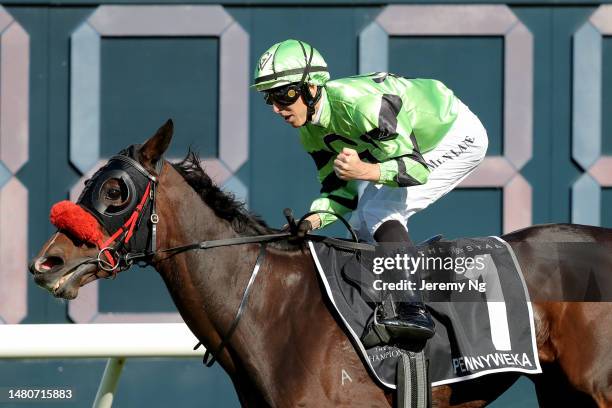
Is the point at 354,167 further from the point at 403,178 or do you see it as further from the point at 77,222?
the point at 77,222

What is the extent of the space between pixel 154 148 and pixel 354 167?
636 mm

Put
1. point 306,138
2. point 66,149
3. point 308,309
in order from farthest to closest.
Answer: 1. point 66,149
2. point 306,138
3. point 308,309

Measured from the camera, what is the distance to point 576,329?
3.81 metres

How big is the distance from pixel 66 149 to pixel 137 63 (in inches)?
22.0

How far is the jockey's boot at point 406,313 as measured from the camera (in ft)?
11.7

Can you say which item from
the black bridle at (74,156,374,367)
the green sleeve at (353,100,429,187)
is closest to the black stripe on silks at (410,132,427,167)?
the green sleeve at (353,100,429,187)

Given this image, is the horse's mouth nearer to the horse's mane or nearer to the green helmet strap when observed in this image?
the horse's mane

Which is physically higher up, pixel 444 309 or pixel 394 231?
pixel 394 231

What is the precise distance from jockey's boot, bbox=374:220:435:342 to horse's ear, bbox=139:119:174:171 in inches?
31.6

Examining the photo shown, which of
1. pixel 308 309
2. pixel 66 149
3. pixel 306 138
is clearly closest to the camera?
pixel 308 309

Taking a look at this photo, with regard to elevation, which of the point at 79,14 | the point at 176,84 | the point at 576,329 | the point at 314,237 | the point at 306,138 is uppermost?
the point at 79,14

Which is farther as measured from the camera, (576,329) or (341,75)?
(341,75)

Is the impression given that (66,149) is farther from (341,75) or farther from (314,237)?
(314,237)

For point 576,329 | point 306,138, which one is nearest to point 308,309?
point 306,138
